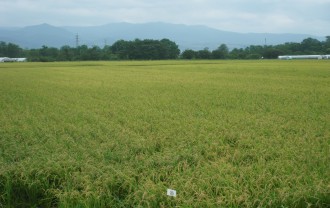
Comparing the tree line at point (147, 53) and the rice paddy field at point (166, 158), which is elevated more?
the tree line at point (147, 53)

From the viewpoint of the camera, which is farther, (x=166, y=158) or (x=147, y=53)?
(x=147, y=53)

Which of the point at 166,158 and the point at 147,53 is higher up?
the point at 147,53

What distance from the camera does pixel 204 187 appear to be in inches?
152

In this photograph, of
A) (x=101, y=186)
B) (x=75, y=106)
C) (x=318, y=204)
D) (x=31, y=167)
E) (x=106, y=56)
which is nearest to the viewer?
(x=318, y=204)

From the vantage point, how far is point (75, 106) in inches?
392

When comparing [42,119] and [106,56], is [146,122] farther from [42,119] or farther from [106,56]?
[106,56]

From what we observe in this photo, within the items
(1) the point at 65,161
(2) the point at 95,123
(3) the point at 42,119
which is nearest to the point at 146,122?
(2) the point at 95,123

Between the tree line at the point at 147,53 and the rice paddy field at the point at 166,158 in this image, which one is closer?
the rice paddy field at the point at 166,158

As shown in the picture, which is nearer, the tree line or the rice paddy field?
the rice paddy field

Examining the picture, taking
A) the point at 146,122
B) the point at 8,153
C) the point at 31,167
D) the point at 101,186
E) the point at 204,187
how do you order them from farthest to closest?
the point at 146,122 → the point at 8,153 → the point at 31,167 → the point at 101,186 → the point at 204,187

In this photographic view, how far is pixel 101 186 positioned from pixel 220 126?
325cm

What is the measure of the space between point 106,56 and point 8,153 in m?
64.4

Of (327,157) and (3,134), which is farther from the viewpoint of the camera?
(3,134)

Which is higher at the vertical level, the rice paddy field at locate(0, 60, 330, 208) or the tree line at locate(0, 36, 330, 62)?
the tree line at locate(0, 36, 330, 62)
